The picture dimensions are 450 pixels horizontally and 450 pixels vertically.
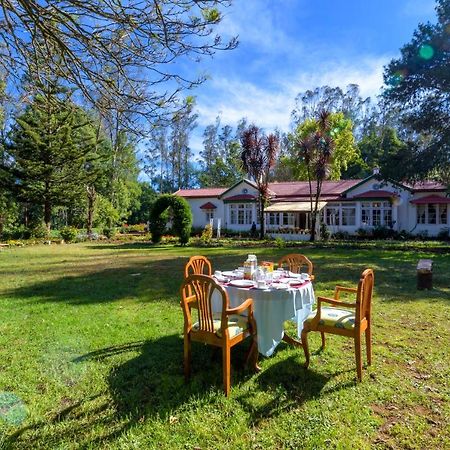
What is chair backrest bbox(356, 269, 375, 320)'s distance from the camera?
3.94 metres

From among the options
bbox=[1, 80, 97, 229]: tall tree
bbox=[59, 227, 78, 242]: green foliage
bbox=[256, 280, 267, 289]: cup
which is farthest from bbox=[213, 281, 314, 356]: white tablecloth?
bbox=[1, 80, 97, 229]: tall tree

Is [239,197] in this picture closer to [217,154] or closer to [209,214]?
[209,214]

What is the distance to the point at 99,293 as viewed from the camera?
840 centimetres

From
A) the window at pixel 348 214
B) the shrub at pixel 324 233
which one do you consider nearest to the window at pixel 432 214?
the window at pixel 348 214

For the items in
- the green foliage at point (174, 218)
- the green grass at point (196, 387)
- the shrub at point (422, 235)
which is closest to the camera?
the green grass at point (196, 387)

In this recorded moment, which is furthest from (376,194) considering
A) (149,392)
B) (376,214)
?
(149,392)

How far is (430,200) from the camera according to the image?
2534 cm

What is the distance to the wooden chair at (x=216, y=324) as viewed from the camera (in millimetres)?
3688

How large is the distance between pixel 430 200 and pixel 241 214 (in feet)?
48.8

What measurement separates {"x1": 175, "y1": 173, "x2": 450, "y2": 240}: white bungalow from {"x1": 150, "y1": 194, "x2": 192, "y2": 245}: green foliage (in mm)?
Answer: 9461

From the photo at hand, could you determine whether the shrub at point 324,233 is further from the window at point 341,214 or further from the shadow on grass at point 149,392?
the shadow on grass at point 149,392

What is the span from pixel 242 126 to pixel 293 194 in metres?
22.6

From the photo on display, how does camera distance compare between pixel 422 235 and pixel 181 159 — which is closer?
pixel 422 235

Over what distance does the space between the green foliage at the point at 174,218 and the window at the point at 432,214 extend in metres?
17.0
